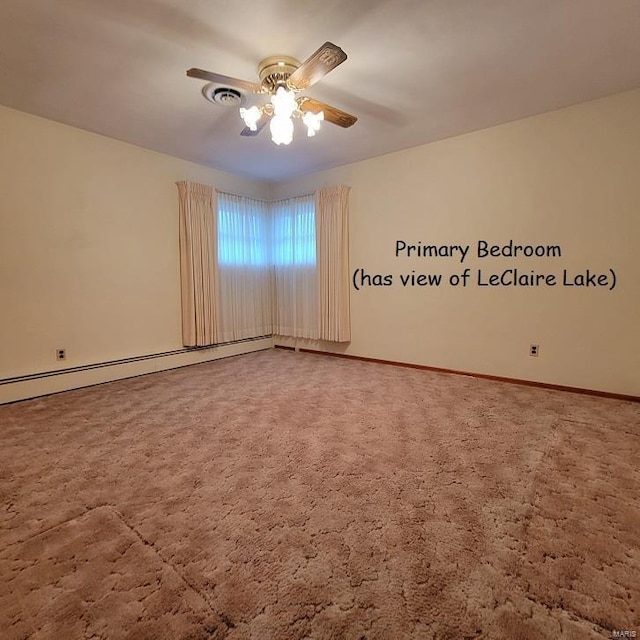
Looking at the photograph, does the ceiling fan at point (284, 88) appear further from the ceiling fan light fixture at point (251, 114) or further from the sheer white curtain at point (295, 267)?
the sheer white curtain at point (295, 267)

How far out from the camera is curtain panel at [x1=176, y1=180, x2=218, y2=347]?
412 centimetres

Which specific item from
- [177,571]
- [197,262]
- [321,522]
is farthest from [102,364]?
[321,522]

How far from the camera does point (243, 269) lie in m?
4.83

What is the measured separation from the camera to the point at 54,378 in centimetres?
319

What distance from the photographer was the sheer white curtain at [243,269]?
15.0 feet

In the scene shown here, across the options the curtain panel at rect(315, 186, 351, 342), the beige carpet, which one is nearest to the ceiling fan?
the curtain panel at rect(315, 186, 351, 342)

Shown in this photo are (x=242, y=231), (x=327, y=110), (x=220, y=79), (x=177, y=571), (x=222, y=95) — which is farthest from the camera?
(x=242, y=231)

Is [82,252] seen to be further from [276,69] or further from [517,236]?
[517,236]

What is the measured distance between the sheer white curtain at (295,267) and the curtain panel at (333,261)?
18cm

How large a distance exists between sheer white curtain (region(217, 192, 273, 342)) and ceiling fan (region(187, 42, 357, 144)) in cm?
228

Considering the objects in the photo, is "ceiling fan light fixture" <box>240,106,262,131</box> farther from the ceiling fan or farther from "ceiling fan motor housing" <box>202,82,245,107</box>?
"ceiling fan motor housing" <box>202,82,245,107</box>

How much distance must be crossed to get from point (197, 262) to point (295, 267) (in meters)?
1.36

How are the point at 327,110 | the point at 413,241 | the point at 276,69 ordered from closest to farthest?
the point at 276,69
the point at 327,110
the point at 413,241

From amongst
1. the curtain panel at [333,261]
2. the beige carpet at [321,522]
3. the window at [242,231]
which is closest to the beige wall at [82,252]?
the window at [242,231]
